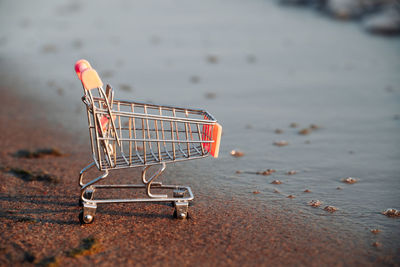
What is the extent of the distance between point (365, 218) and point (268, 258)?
1.22 m

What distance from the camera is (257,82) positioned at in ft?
31.1

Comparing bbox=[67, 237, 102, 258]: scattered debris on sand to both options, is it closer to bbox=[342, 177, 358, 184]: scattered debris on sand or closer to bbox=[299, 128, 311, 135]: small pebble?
bbox=[342, 177, 358, 184]: scattered debris on sand

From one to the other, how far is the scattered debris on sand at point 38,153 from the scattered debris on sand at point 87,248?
2453 millimetres

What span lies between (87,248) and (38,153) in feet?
8.79

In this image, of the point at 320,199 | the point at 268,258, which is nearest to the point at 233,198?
the point at 320,199

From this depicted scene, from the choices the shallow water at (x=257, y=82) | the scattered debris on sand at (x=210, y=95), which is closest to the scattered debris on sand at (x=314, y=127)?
the shallow water at (x=257, y=82)

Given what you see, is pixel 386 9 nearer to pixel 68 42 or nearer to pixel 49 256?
pixel 68 42

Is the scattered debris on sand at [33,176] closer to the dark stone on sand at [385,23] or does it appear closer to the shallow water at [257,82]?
the shallow water at [257,82]

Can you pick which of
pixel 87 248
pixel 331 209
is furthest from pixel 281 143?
pixel 87 248

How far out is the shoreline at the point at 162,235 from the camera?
137 inches

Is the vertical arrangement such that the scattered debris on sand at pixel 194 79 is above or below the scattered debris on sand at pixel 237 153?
above

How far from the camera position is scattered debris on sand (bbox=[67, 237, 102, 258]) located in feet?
11.5

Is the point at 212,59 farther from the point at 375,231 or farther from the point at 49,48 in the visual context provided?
the point at 375,231

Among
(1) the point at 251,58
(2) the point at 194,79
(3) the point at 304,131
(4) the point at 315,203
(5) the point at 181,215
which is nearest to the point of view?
(5) the point at 181,215
